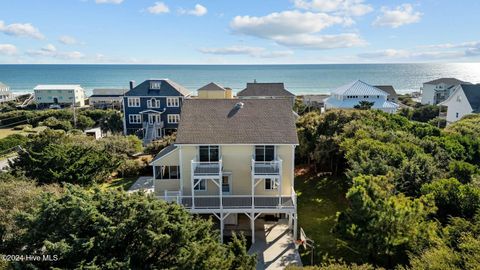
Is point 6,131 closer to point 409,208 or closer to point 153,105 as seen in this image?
point 153,105

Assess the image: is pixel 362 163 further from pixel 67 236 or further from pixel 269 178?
pixel 67 236

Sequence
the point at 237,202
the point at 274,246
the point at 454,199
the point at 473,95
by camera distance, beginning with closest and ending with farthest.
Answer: the point at 454,199, the point at 274,246, the point at 237,202, the point at 473,95

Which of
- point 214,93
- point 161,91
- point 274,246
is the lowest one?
point 274,246

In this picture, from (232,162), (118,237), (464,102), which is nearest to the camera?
(118,237)

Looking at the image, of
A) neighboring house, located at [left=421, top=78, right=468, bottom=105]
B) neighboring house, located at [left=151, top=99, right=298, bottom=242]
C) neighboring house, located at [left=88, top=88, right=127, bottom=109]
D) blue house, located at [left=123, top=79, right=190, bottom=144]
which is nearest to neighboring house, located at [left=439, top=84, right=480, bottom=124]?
neighboring house, located at [left=421, top=78, right=468, bottom=105]

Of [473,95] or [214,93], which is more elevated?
[214,93]

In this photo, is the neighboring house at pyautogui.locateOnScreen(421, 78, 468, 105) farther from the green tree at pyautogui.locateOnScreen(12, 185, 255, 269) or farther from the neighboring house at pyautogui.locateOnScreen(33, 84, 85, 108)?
the neighboring house at pyautogui.locateOnScreen(33, 84, 85, 108)

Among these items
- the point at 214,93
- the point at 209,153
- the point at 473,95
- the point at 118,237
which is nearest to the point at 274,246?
the point at 209,153
